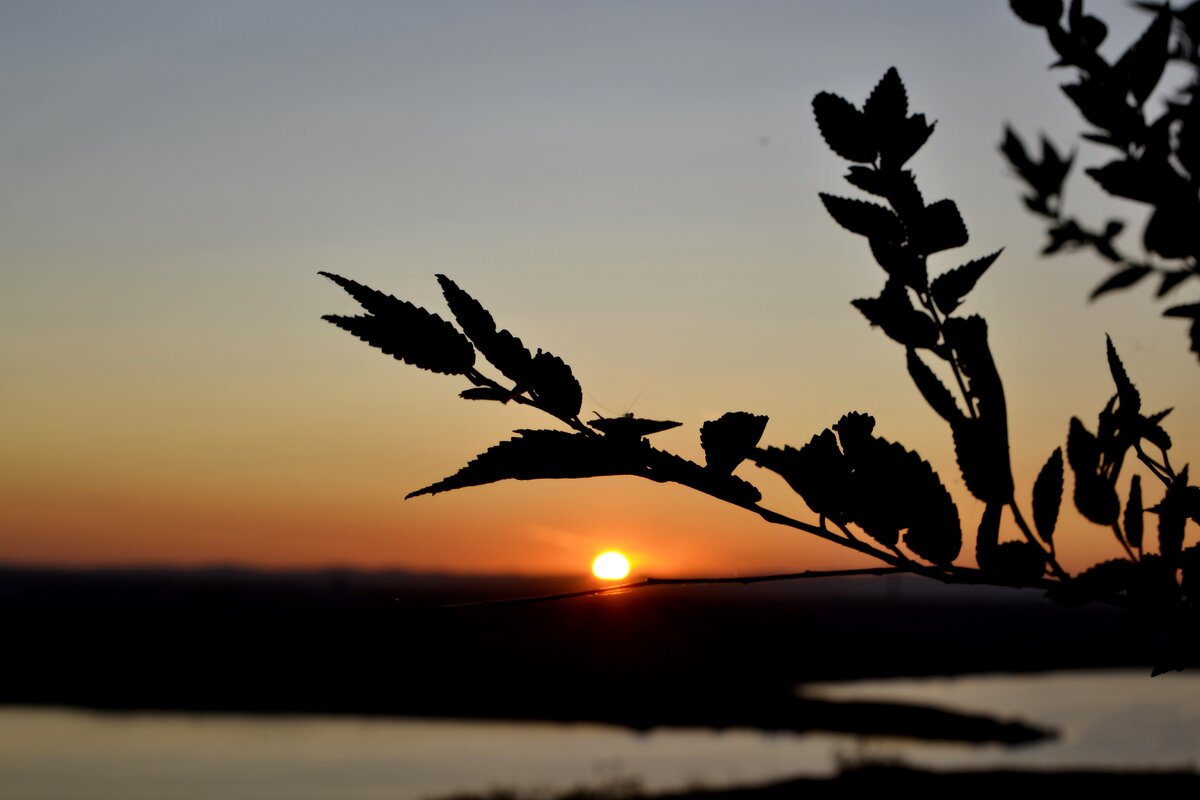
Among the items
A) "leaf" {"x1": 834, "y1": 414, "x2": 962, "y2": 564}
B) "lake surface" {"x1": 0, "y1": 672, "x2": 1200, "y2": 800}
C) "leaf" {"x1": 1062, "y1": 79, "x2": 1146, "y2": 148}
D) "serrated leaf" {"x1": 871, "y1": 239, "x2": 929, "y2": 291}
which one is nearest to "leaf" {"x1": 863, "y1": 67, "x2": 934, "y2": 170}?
"serrated leaf" {"x1": 871, "y1": 239, "x2": 929, "y2": 291}

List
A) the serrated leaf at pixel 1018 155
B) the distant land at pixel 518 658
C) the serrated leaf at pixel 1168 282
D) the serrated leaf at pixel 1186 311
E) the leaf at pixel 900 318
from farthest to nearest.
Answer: the distant land at pixel 518 658 < the serrated leaf at pixel 1018 155 < the serrated leaf at pixel 1168 282 < the serrated leaf at pixel 1186 311 < the leaf at pixel 900 318

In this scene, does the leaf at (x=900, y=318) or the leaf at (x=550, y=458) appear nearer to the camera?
the leaf at (x=550, y=458)

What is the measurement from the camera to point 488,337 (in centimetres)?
142

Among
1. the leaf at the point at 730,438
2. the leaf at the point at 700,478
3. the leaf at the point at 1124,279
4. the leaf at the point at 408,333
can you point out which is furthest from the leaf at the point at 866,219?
the leaf at the point at 1124,279

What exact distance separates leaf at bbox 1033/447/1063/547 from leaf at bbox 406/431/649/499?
25.7 inches

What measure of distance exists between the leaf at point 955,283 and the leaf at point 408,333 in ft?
2.43

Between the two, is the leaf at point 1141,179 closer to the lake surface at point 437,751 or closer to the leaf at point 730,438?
the leaf at point 730,438

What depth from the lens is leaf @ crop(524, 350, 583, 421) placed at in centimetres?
142

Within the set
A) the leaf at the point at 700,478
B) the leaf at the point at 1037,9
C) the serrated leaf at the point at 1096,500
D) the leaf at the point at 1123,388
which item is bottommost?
the serrated leaf at the point at 1096,500

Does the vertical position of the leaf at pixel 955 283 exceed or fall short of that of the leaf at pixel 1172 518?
it exceeds it

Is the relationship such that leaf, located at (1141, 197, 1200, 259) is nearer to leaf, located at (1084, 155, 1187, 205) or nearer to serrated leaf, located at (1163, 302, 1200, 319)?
leaf, located at (1084, 155, 1187, 205)

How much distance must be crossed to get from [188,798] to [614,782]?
15.9m

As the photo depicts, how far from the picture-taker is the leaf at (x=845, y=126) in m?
1.72

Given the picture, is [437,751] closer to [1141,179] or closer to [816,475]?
[1141,179]
